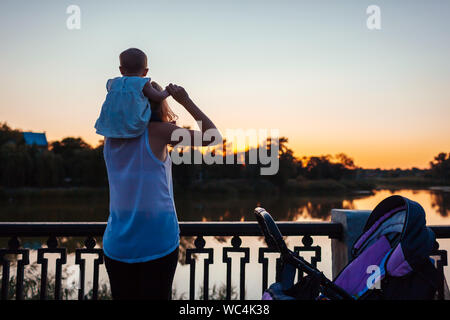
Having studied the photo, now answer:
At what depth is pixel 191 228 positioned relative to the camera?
2188mm

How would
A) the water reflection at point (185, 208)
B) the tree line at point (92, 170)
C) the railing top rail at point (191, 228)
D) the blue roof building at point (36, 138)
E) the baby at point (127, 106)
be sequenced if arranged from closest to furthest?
the baby at point (127, 106) → the railing top rail at point (191, 228) → the water reflection at point (185, 208) → the tree line at point (92, 170) → the blue roof building at point (36, 138)

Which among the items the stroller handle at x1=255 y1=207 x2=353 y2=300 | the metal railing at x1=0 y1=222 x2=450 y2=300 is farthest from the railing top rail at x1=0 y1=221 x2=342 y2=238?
the stroller handle at x1=255 y1=207 x2=353 y2=300

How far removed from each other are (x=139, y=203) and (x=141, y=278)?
0.29 m

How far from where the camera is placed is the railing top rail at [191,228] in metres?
2.12

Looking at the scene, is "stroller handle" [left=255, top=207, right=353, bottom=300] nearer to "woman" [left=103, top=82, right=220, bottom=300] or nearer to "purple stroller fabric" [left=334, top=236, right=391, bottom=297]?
"purple stroller fabric" [left=334, top=236, right=391, bottom=297]

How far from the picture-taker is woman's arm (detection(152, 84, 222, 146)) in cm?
132

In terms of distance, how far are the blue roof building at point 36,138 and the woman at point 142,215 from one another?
5601 cm

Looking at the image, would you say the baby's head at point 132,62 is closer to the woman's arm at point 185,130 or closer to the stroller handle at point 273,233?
the woman's arm at point 185,130

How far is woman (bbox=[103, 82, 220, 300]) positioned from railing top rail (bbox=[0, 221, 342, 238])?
821mm

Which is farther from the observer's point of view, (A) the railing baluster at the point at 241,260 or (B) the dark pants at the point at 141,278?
(A) the railing baluster at the point at 241,260

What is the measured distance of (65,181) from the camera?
127ft

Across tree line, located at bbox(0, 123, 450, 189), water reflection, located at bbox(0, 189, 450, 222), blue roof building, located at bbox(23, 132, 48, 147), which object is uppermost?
blue roof building, located at bbox(23, 132, 48, 147)

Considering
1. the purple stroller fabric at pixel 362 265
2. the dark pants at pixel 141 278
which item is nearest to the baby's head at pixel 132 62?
the dark pants at pixel 141 278
